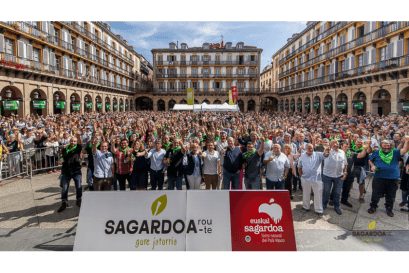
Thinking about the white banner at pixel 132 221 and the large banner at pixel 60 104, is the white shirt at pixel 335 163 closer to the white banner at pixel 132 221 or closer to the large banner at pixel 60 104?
the white banner at pixel 132 221

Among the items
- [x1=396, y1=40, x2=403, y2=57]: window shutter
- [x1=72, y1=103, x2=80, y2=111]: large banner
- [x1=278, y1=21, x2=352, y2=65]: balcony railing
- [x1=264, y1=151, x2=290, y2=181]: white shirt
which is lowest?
[x1=264, y1=151, x2=290, y2=181]: white shirt

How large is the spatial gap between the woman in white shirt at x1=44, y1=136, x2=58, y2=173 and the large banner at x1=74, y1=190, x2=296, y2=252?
627cm

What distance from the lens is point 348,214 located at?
5.36m

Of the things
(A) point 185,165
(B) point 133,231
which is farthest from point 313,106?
(B) point 133,231

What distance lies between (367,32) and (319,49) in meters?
9.06

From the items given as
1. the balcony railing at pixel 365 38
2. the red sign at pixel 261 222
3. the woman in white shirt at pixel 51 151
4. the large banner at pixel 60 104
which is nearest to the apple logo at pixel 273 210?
the red sign at pixel 261 222

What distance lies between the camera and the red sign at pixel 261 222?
11.3ft

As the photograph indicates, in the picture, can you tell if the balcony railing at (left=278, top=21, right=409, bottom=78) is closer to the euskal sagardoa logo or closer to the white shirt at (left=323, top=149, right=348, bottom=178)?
the white shirt at (left=323, top=149, right=348, bottom=178)

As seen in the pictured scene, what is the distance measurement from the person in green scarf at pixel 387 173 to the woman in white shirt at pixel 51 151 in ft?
34.0

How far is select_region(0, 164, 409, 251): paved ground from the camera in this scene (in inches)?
161

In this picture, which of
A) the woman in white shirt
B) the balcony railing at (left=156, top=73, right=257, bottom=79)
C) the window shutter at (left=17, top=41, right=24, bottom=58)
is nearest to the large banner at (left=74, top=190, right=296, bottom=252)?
the woman in white shirt

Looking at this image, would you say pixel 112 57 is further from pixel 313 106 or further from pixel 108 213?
pixel 108 213

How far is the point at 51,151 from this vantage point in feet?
28.3

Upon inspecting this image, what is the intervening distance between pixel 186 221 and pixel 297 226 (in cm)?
267
